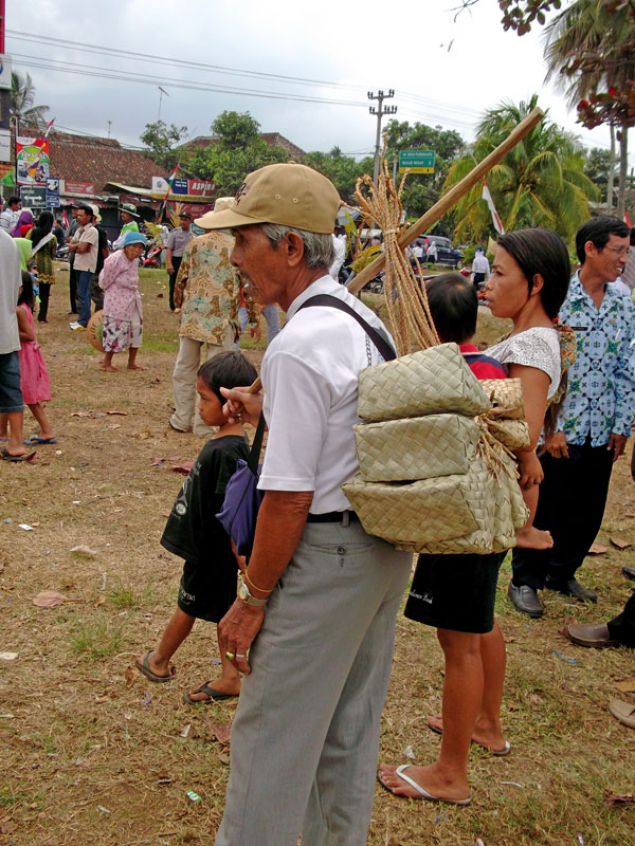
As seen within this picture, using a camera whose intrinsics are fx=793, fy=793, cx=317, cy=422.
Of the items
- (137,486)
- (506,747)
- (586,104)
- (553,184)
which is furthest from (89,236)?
(553,184)

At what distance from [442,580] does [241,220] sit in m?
1.40

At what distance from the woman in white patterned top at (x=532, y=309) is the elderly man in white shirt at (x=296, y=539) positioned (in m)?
0.88

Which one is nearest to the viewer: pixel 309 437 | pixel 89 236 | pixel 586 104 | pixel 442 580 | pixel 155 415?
pixel 309 437

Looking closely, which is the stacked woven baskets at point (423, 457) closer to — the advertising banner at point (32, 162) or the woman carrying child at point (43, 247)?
the woman carrying child at point (43, 247)

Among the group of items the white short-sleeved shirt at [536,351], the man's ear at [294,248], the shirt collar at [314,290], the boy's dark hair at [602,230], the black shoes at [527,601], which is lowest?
the black shoes at [527,601]

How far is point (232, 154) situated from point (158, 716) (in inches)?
1963

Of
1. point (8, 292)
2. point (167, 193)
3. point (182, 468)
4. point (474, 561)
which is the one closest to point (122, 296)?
point (8, 292)

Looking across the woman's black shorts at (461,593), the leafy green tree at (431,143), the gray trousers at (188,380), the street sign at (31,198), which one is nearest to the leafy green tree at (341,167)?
the leafy green tree at (431,143)

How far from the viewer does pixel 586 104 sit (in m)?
4.20

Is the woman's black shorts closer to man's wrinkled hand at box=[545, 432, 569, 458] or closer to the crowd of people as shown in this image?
the crowd of people

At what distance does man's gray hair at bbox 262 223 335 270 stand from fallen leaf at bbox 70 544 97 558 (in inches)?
128

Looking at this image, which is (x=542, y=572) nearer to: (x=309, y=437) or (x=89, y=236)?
(x=309, y=437)

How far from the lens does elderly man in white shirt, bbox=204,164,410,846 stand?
1728mm

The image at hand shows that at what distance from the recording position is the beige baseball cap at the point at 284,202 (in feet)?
5.91
